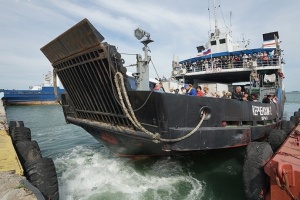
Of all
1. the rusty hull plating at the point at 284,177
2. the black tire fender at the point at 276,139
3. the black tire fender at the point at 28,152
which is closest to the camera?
the rusty hull plating at the point at 284,177

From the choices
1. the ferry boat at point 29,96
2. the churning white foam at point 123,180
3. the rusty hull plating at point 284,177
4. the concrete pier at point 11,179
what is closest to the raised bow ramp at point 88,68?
the churning white foam at point 123,180

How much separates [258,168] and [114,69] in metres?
3.50

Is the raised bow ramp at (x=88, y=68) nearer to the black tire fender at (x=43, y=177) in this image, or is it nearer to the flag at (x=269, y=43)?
the black tire fender at (x=43, y=177)

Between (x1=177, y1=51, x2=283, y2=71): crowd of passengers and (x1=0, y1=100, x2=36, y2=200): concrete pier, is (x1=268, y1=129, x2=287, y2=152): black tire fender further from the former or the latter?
(x1=0, y1=100, x2=36, y2=200): concrete pier

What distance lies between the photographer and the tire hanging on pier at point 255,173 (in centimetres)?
402

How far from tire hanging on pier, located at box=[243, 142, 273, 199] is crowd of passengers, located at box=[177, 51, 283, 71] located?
761 cm

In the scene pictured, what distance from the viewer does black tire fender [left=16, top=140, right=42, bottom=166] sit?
5.50 metres

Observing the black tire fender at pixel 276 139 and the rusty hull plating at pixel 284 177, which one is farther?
the black tire fender at pixel 276 139

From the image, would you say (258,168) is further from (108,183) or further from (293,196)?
(108,183)

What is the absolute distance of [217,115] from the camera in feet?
19.1

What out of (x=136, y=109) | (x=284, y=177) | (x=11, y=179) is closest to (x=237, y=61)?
(x=136, y=109)

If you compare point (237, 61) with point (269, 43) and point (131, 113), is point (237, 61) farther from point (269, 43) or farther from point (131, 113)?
point (131, 113)

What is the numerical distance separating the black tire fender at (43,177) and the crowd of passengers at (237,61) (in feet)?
32.1

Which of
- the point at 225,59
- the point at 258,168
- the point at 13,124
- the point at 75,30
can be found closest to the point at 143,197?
the point at 258,168
